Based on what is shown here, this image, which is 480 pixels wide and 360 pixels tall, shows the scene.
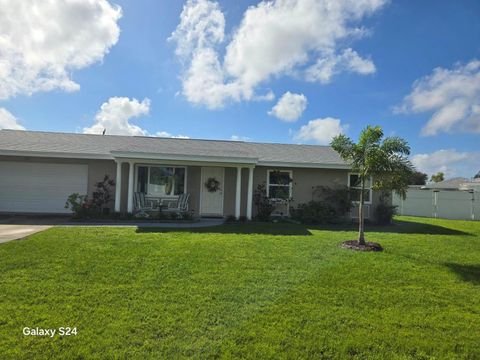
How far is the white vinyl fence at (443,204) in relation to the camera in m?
18.3

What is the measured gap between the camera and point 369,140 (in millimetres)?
7934

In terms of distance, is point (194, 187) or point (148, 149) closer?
point (148, 149)

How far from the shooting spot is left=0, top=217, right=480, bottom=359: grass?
2.99m

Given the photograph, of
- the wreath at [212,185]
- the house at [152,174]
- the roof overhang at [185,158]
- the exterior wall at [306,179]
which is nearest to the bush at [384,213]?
the house at [152,174]

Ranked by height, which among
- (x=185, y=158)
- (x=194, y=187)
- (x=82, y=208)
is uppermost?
(x=185, y=158)

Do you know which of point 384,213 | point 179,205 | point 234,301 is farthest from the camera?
point 384,213

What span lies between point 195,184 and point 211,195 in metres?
0.88

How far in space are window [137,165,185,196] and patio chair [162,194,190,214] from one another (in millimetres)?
416

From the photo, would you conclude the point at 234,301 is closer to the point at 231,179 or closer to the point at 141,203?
the point at 141,203

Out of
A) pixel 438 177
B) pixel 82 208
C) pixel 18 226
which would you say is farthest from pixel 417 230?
pixel 438 177

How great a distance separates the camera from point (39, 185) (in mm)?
12641

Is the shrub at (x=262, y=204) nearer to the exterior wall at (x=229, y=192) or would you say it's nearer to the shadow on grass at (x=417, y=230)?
the exterior wall at (x=229, y=192)

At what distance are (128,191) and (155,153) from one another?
201cm

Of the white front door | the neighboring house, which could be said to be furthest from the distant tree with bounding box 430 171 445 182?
the white front door
